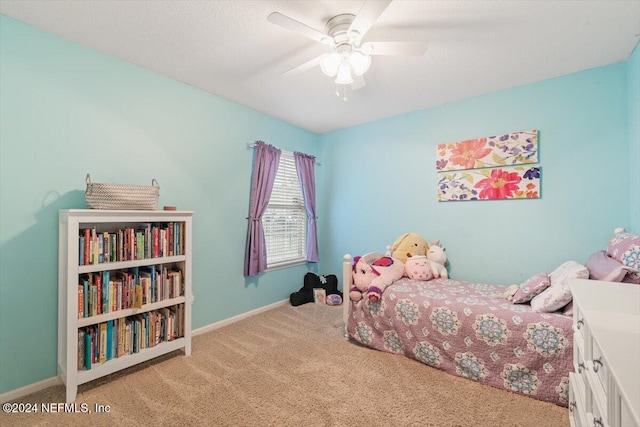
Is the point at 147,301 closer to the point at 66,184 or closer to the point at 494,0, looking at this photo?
the point at 66,184

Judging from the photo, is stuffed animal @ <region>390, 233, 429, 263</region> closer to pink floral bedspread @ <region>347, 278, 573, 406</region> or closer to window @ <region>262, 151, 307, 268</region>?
pink floral bedspread @ <region>347, 278, 573, 406</region>

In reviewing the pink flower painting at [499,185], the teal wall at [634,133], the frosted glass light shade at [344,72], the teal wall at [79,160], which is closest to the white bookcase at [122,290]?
the teal wall at [79,160]

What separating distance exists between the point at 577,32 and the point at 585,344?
1991mm

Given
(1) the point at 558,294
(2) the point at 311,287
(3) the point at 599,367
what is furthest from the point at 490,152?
(2) the point at 311,287

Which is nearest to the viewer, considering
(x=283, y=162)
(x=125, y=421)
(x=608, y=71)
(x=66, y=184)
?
(x=125, y=421)

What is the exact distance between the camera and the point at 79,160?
6.66ft

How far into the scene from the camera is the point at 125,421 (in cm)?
157

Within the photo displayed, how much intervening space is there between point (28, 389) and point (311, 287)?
2.60 m

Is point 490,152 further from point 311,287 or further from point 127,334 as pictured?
point 127,334

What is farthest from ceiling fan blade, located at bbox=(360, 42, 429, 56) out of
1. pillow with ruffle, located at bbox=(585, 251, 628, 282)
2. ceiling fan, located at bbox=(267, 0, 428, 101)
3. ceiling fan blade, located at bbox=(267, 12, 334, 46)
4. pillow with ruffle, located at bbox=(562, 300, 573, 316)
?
pillow with ruffle, located at bbox=(562, 300, 573, 316)

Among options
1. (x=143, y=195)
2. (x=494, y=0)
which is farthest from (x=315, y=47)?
(x=143, y=195)

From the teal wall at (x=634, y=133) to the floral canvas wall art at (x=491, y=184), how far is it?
1.91ft

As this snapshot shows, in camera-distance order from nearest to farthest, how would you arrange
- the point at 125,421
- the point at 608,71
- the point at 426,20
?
the point at 125,421
the point at 426,20
the point at 608,71

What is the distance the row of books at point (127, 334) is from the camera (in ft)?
5.95
